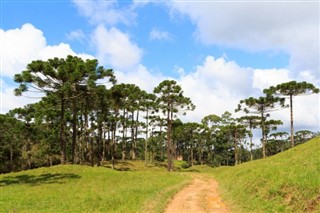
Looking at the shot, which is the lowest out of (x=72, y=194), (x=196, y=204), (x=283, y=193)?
(x=72, y=194)

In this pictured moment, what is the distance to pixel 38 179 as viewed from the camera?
3291 centimetres

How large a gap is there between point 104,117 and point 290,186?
141 feet

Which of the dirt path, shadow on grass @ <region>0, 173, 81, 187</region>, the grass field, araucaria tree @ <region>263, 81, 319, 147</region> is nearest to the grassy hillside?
the grass field

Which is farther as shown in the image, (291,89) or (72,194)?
(291,89)

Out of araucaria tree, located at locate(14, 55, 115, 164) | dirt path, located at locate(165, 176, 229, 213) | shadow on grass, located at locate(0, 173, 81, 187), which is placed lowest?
shadow on grass, located at locate(0, 173, 81, 187)

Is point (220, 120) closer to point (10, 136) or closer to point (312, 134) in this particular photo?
point (312, 134)

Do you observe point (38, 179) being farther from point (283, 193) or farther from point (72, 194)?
point (283, 193)

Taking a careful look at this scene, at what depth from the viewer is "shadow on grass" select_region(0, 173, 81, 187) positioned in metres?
31.3

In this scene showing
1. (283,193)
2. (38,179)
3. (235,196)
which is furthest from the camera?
(38,179)

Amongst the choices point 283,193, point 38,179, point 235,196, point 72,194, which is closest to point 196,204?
point 235,196

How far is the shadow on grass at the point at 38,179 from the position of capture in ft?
→ 103

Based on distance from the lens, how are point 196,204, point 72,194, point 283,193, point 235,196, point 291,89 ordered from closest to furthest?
point 283,193
point 196,204
point 235,196
point 72,194
point 291,89

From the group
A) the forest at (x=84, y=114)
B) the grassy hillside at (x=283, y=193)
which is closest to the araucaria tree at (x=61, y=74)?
the forest at (x=84, y=114)

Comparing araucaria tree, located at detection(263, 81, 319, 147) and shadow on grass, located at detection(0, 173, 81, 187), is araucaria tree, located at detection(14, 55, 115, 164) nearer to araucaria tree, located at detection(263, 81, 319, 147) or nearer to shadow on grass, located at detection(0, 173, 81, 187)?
shadow on grass, located at detection(0, 173, 81, 187)
